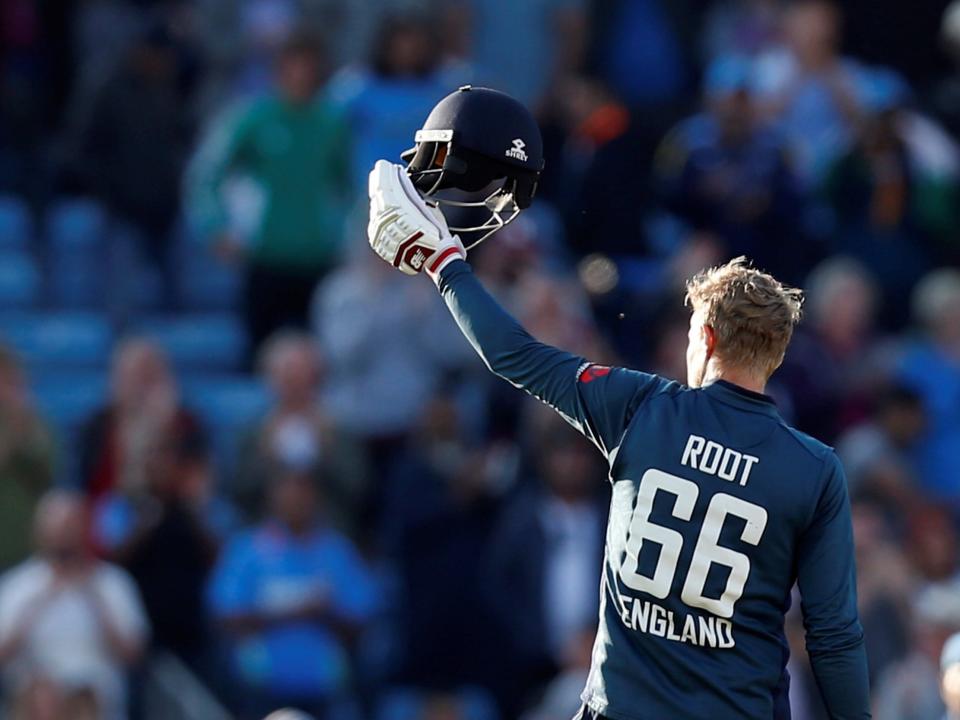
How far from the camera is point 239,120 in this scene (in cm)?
1057

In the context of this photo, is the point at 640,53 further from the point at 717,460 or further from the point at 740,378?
the point at 717,460

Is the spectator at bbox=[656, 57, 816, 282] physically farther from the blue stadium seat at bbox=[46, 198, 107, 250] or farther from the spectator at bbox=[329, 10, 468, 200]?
the blue stadium seat at bbox=[46, 198, 107, 250]

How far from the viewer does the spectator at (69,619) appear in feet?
30.1

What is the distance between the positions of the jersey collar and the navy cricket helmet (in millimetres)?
717

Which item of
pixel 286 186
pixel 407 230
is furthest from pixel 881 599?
pixel 407 230

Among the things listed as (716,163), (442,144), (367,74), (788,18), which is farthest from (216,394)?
(442,144)

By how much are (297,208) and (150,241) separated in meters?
1.19

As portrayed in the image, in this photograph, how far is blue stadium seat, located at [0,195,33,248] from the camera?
1196cm

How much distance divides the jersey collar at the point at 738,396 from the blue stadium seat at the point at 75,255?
304 inches

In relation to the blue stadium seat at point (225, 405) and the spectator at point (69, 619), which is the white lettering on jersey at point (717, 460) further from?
the blue stadium seat at point (225, 405)

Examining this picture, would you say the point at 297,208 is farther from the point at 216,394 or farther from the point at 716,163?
the point at 716,163

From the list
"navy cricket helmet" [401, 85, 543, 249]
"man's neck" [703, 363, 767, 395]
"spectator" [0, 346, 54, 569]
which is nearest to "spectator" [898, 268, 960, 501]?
"spectator" [0, 346, 54, 569]

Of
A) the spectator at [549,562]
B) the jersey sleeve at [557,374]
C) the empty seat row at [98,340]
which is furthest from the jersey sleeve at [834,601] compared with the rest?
the empty seat row at [98,340]

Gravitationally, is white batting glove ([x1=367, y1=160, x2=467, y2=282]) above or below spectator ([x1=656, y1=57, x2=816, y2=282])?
above
